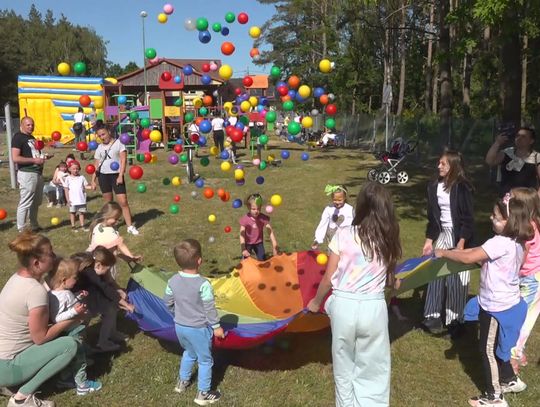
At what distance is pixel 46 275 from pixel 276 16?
5103 centimetres

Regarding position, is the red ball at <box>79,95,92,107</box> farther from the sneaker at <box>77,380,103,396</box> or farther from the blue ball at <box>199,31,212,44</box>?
the sneaker at <box>77,380,103,396</box>

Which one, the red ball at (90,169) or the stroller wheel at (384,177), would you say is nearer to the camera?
the red ball at (90,169)

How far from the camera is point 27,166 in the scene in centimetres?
802

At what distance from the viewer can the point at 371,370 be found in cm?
323

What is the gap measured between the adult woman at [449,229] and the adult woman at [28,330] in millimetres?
3246

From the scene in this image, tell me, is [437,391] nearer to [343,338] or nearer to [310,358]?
[310,358]

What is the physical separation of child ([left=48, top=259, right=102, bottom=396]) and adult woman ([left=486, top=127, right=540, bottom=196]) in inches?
167

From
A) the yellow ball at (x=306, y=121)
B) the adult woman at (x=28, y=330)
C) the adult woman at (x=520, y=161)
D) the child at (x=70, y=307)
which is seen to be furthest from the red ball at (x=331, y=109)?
the adult woman at (x=28, y=330)

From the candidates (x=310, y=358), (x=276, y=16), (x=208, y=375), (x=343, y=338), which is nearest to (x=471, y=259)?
(x=343, y=338)

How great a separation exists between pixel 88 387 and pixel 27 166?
5.07m

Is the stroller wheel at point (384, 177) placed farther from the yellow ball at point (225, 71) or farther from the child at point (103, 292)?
the child at point (103, 292)

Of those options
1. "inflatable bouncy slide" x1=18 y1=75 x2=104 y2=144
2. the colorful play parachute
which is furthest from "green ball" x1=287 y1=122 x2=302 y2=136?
"inflatable bouncy slide" x1=18 y1=75 x2=104 y2=144

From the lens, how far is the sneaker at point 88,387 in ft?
13.2

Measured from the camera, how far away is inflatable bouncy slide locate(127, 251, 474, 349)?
417 centimetres
